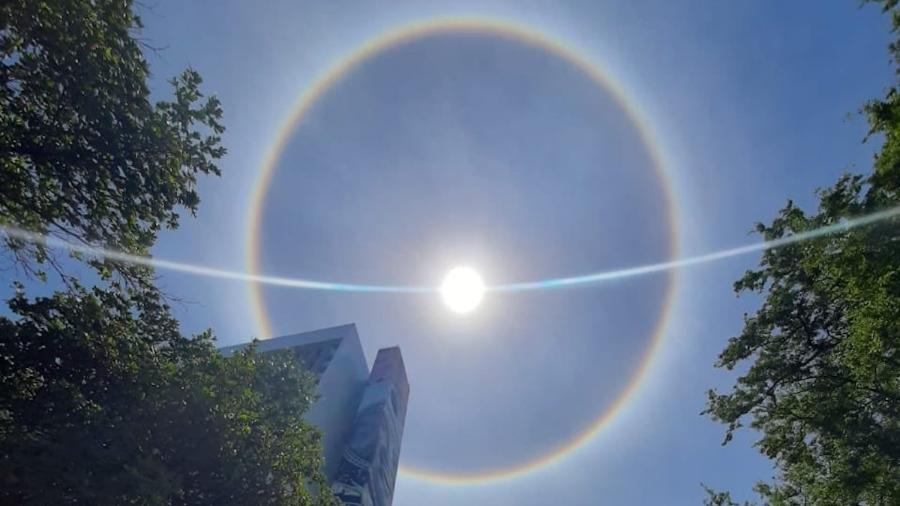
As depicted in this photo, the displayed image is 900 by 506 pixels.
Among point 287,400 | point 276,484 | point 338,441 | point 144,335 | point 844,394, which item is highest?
point 338,441

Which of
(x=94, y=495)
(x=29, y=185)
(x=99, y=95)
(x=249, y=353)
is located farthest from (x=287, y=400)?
(x=99, y=95)

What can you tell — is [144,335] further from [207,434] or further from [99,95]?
[99,95]

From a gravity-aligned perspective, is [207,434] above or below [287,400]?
below

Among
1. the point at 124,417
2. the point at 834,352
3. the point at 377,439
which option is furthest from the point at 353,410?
the point at 834,352

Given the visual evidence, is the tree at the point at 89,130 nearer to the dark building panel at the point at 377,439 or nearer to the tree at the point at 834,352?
the tree at the point at 834,352

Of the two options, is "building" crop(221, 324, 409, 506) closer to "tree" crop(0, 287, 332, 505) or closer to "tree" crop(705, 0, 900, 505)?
"tree" crop(0, 287, 332, 505)

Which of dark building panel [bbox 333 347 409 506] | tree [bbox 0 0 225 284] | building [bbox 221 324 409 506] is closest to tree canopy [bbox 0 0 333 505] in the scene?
tree [bbox 0 0 225 284]

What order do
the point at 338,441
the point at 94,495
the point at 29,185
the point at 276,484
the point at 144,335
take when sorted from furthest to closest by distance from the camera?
1. the point at 338,441
2. the point at 276,484
3. the point at 144,335
4. the point at 94,495
5. the point at 29,185
